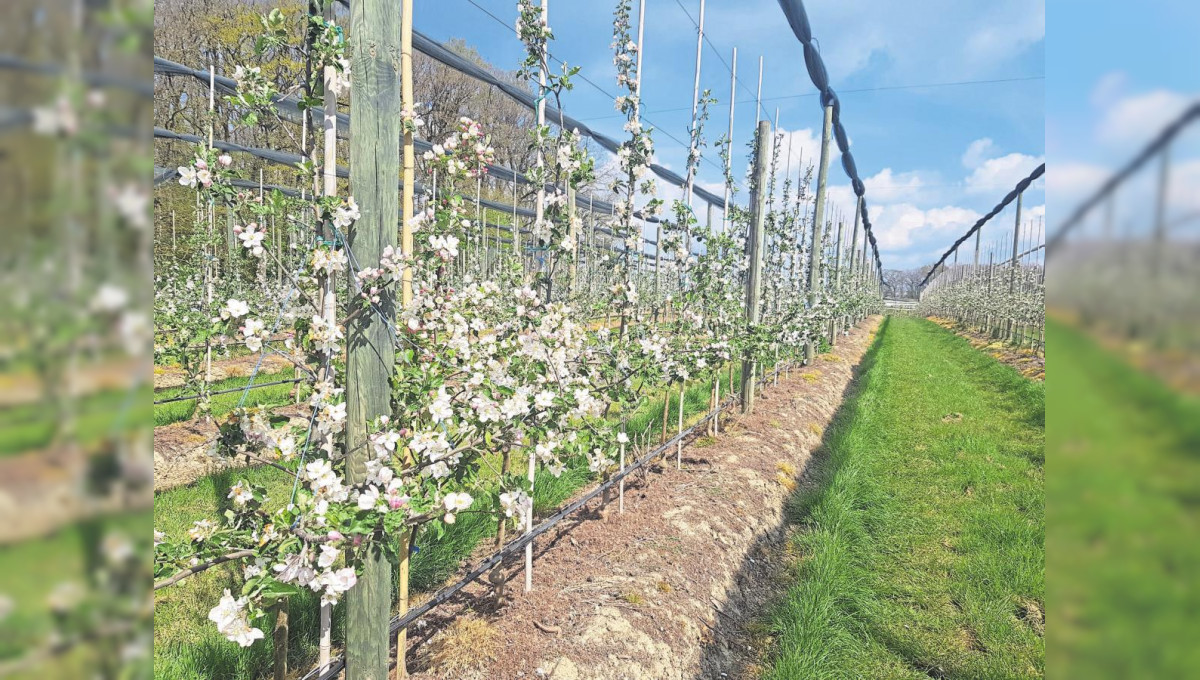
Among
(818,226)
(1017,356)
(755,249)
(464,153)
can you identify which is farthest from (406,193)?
(1017,356)

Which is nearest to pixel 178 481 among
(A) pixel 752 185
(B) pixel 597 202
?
(A) pixel 752 185

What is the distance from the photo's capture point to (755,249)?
23.1 ft

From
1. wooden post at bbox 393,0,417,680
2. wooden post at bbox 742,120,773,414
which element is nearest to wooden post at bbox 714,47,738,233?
wooden post at bbox 742,120,773,414

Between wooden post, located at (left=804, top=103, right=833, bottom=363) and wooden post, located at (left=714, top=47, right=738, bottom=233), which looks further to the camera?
wooden post, located at (left=804, top=103, right=833, bottom=363)

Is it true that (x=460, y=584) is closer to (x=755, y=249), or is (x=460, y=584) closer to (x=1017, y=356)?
(x=755, y=249)

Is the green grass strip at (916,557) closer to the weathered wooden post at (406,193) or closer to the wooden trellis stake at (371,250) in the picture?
the weathered wooden post at (406,193)

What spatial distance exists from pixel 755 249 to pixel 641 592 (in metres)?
4.73

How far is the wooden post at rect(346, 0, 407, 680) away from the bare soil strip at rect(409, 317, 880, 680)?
2.11 ft

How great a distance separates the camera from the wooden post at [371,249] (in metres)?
1.85

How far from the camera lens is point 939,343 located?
1998 centimetres

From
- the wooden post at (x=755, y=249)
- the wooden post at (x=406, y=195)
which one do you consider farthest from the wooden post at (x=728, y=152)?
the wooden post at (x=406, y=195)

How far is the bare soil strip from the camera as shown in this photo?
8.88 ft
